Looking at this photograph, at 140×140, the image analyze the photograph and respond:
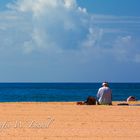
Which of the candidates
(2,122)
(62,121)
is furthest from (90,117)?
(2,122)

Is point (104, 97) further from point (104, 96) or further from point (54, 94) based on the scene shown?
point (54, 94)

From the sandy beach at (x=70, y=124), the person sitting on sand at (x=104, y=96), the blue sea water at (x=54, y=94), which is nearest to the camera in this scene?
the sandy beach at (x=70, y=124)

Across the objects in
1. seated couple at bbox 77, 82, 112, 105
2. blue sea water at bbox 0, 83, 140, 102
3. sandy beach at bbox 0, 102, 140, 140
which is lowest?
sandy beach at bbox 0, 102, 140, 140

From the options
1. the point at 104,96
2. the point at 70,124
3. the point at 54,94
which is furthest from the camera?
the point at 54,94

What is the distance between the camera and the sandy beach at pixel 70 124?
41.7ft

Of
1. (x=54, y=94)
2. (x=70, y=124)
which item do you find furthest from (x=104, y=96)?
(x=54, y=94)

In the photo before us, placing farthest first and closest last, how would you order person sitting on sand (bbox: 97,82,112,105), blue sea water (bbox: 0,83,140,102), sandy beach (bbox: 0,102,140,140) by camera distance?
blue sea water (bbox: 0,83,140,102)
person sitting on sand (bbox: 97,82,112,105)
sandy beach (bbox: 0,102,140,140)

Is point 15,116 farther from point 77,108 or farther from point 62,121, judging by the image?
point 77,108

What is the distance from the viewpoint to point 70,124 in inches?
575

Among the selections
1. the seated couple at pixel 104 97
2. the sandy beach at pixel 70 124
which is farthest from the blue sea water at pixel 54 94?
the sandy beach at pixel 70 124

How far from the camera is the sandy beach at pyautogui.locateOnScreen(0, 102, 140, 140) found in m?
12.7

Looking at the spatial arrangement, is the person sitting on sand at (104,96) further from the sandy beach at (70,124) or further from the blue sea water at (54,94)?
the blue sea water at (54,94)

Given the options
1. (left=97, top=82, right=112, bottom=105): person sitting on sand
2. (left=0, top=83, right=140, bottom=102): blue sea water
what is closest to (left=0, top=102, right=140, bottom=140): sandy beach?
(left=97, top=82, right=112, bottom=105): person sitting on sand

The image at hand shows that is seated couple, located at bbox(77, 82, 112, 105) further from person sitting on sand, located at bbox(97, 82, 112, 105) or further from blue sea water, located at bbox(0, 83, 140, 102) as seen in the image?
blue sea water, located at bbox(0, 83, 140, 102)
